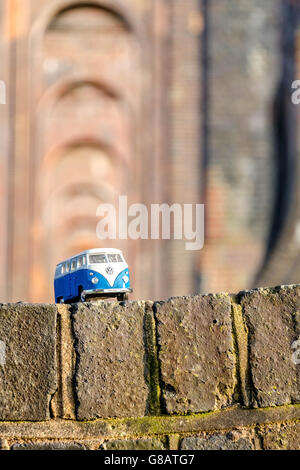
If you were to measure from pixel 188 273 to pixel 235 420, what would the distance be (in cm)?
885

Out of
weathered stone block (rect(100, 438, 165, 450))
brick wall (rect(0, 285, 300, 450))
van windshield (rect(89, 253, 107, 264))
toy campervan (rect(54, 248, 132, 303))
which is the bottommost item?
weathered stone block (rect(100, 438, 165, 450))

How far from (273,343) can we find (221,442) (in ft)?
1.01

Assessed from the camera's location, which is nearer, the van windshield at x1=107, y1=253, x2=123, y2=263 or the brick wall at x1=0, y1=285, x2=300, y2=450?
the brick wall at x1=0, y1=285, x2=300, y2=450

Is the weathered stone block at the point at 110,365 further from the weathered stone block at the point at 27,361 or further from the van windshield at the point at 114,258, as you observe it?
the van windshield at the point at 114,258

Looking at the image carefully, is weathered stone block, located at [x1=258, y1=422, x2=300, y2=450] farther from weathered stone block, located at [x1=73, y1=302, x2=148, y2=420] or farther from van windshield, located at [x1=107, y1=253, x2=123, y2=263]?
van windshield, located at [x1=107, y1=253, x2=123, y2=263]

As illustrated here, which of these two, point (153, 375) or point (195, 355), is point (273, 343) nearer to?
point (195, 355)

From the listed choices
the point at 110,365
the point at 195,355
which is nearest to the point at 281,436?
the point at 195,355

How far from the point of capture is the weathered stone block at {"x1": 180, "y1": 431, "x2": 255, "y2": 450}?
2.39 m

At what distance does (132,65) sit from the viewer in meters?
12.3

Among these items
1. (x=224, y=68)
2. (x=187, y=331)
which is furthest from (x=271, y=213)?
(x=187, y=331)

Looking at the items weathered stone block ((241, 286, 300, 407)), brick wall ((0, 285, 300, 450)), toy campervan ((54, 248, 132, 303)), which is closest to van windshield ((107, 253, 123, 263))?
toy campervan ((54, 248, 132, 303))

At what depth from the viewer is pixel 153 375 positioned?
2.45 metres

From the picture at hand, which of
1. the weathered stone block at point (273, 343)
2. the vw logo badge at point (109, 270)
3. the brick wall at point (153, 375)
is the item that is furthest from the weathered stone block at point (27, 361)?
the weathered stone block at point (273, 343)

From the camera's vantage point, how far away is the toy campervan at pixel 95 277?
269 centimetres
